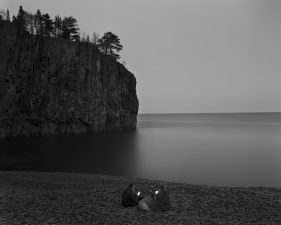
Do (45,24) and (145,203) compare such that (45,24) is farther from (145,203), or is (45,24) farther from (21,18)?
(145,203)

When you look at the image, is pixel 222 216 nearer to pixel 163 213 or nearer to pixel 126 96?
pixel 163 213

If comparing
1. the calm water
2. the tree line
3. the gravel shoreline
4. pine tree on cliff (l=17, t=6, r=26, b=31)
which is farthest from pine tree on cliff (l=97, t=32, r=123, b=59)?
the gravel shoreline

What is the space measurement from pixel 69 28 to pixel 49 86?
1886 cm

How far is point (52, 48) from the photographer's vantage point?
48.2m

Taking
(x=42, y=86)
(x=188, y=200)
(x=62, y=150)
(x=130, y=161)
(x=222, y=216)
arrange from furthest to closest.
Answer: (x=42, y=86) → (x=62, y=150) → (x=130, y=161) → (x=188, y=200) → (x=222, y=216)

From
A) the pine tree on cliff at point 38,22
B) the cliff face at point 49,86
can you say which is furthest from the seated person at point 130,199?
the pine tree on cliff at point 38,22

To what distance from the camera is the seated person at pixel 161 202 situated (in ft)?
28.9

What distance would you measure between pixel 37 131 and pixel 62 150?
18492mm

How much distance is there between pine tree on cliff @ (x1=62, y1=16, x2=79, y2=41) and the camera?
57.2 meters

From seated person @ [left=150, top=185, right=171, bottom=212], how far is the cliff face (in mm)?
43924

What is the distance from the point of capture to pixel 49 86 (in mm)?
48406

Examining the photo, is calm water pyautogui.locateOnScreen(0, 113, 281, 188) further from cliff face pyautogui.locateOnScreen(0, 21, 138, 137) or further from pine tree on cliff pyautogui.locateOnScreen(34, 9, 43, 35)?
pine tree on cliff pyautogui.locateOnScreen(34, 9, 43, 35)

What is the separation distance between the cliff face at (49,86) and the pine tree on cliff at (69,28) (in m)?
8.75

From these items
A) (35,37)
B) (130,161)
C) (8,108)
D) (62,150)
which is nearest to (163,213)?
(130,161)
